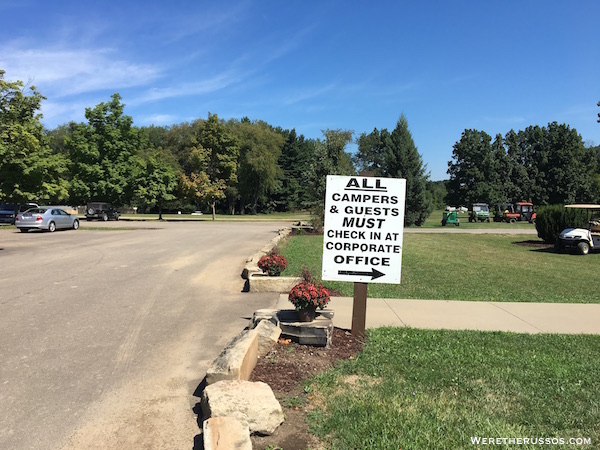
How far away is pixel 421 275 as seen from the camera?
1169 centimetres

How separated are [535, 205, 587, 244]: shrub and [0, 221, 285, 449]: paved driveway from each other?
17.2 m

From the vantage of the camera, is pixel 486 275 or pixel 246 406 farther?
pixel 486 275

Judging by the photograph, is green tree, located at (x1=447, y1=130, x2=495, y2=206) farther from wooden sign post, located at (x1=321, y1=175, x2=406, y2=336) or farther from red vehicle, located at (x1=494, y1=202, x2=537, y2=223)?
wooden sign post, located at (x1=321, y1=175, x2=406, y2=336)

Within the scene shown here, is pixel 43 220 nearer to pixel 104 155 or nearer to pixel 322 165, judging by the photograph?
pixel 322 165

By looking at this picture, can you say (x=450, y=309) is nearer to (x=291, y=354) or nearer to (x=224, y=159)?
(x=291, y=354)

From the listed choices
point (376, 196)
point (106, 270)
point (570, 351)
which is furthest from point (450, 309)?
point (106, 270)

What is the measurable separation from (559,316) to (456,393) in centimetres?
440

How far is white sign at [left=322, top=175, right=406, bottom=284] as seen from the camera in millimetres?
5473

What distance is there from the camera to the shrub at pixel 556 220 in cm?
2064

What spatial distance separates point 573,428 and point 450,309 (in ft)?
14.2

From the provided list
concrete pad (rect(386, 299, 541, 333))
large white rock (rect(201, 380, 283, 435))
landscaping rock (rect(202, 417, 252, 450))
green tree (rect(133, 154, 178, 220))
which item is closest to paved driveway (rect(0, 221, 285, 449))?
large white rock (rect(201, 380, 283, 435))

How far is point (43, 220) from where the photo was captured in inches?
1015

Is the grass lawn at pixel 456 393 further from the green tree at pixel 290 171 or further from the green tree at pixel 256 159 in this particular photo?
the green tree at pixel 290 171

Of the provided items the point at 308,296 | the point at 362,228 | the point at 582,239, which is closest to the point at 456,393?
the point at 308,296
